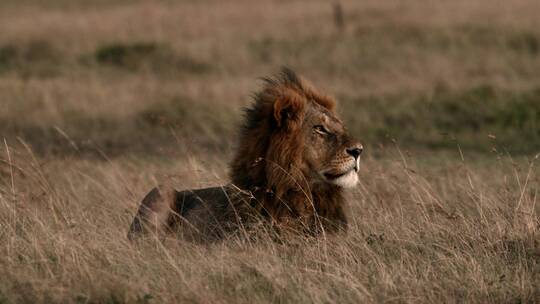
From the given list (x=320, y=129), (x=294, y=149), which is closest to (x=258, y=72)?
(x=320, y=129)

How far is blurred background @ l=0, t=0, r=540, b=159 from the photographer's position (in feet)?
50.2

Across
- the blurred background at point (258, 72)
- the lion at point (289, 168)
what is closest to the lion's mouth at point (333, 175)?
the lion at point (289, 168)

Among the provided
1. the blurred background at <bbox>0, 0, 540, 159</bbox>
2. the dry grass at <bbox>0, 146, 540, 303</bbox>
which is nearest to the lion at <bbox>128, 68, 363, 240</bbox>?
the dry grass at <bbox>0, 146, 540, 303</bbox>

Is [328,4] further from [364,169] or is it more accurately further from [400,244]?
[400,244]

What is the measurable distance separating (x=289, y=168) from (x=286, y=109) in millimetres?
383

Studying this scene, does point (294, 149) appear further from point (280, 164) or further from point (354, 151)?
point (354, 151)

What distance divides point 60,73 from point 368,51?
6.47 meters

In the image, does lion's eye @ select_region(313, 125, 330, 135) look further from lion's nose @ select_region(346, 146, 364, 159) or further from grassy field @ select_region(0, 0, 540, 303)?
grassy field @ select_region(0, 0, 540, 303)

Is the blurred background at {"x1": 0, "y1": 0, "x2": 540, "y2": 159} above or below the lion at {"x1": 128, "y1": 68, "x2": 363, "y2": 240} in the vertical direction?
below

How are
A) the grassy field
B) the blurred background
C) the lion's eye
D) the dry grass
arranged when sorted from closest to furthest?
the dry grass → the grassy field → the lion's eye → the blurred background

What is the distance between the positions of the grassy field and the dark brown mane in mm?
301

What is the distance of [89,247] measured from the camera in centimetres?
654

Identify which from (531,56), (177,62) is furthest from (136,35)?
(531,56)

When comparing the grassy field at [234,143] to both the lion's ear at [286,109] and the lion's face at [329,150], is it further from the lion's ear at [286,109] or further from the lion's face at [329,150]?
the lion's ear at [286,109]
